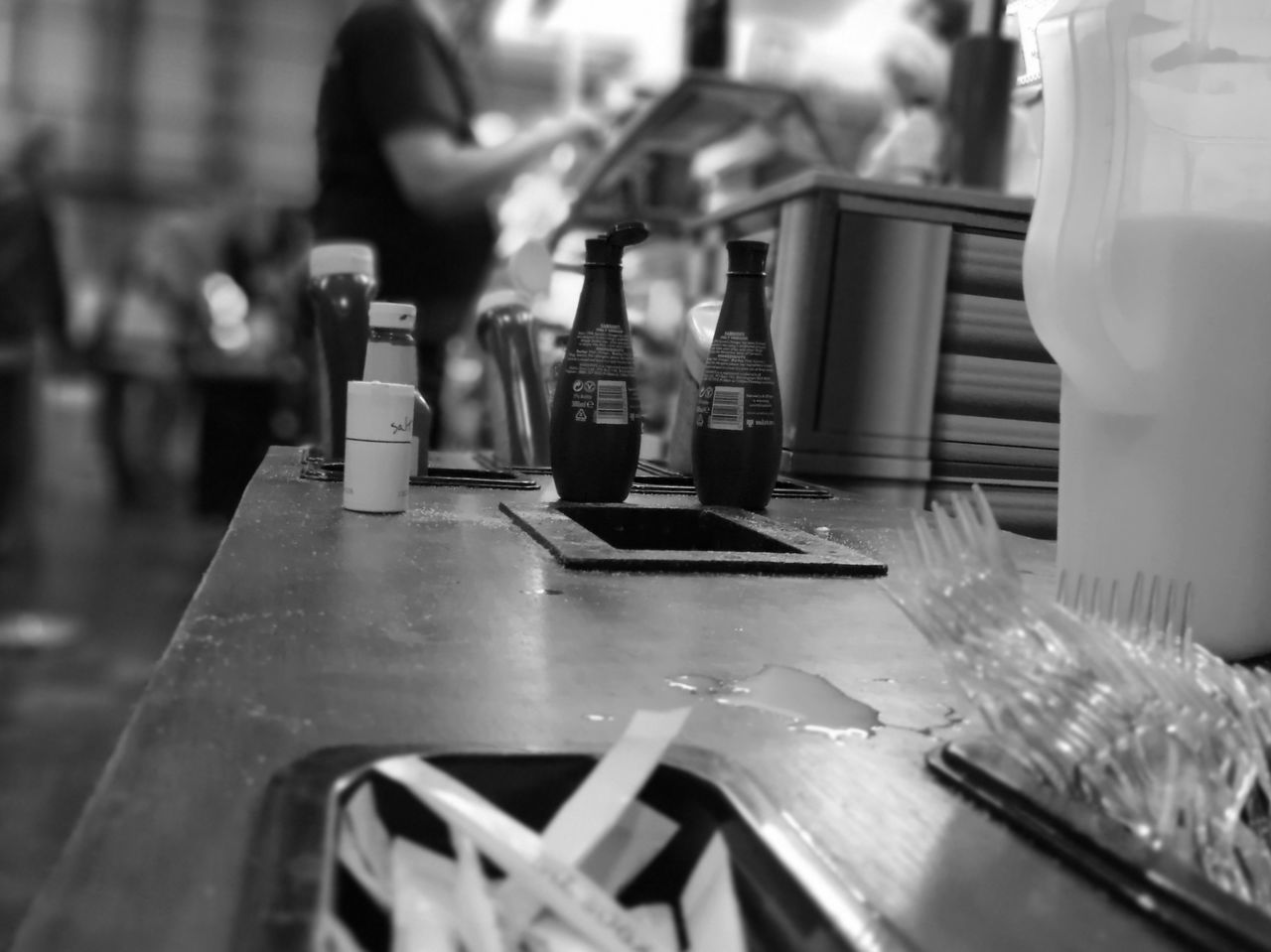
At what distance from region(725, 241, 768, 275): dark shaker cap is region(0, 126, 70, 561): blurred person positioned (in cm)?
310

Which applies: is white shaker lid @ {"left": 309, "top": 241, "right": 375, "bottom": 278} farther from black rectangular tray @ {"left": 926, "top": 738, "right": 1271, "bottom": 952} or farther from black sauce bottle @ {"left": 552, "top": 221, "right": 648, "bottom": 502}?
black rectangular tray @ {"left": 926, "top": 738, "right": 1271, "bottom": 952}

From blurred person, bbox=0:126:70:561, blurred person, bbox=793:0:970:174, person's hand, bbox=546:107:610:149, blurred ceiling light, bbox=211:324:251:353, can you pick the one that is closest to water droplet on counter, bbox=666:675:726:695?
blurred person, bbox=793:0:970:174

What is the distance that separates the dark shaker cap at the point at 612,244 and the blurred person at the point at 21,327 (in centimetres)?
300

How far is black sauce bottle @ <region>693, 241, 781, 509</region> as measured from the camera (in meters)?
1.24

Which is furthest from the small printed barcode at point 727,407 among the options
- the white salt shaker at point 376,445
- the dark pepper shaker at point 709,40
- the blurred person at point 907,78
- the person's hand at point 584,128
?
the dark pepper shaker at point 709,40

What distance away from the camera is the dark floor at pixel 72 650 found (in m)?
2.00

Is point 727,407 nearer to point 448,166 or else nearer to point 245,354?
point 448,166

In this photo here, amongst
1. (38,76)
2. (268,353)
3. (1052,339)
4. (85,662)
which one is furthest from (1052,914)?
(38,76)

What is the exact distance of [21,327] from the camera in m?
3.77

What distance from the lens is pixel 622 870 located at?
387mm

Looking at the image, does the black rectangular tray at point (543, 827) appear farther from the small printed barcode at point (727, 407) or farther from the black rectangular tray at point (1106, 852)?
the small printed barcode at point (727, 407)

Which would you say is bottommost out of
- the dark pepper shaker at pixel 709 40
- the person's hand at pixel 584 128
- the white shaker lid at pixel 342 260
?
the white shaker lid at pixel 342 260

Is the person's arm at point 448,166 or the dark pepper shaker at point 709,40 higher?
the dark pepper shaker at point 709,40

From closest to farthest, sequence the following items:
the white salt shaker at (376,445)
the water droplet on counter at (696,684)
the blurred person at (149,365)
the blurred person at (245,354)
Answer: the water droplet on counter at (696,684) < the white salt shaker at (376,445) < the blurred person at (245,354) < the blurred person at (149,365)
